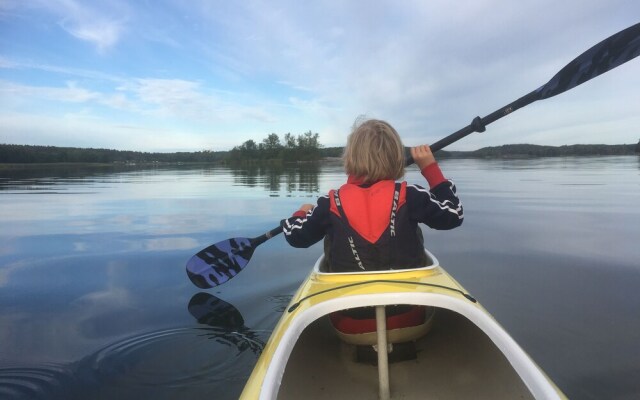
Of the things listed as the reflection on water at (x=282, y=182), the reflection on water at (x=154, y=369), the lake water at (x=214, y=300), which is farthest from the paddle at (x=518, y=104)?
the reflection on water at (x=282, y=182)

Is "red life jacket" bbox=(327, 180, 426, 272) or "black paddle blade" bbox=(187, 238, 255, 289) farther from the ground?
"red life jacket" bbox=(327, 180, 426, 272)

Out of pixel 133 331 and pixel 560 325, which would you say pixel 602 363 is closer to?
pixel 560 325

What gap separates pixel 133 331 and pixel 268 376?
2.69 metres

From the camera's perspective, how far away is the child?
2424 millimetres

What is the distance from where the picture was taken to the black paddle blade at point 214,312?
396 centimetres

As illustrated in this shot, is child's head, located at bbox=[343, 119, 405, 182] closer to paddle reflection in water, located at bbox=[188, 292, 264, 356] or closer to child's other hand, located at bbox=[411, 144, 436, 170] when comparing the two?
child's other hand, located at bbox=[411, 144, 436, 170]

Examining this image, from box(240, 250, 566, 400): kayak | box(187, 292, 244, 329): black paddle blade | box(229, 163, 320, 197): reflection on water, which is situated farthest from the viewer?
box(229, 163, 320, 197): reflection on water

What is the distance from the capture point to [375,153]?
8.52 ft

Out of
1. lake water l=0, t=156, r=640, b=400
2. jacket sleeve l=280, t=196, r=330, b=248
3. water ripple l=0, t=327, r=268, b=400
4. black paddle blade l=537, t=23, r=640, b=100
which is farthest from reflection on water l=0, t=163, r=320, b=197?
jacket sleeve l=280, t=196, r=330, b=248

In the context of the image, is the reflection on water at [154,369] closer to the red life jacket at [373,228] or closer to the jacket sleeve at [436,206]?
the red life jacket at [373,228]

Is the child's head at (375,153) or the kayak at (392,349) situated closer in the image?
the kayak at (392,349)

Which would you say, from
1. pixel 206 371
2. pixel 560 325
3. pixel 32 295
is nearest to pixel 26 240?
pixel 32 295

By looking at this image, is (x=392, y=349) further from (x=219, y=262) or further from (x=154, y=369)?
(x=219, y=262)

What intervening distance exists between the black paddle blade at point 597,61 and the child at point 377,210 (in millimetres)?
1668
